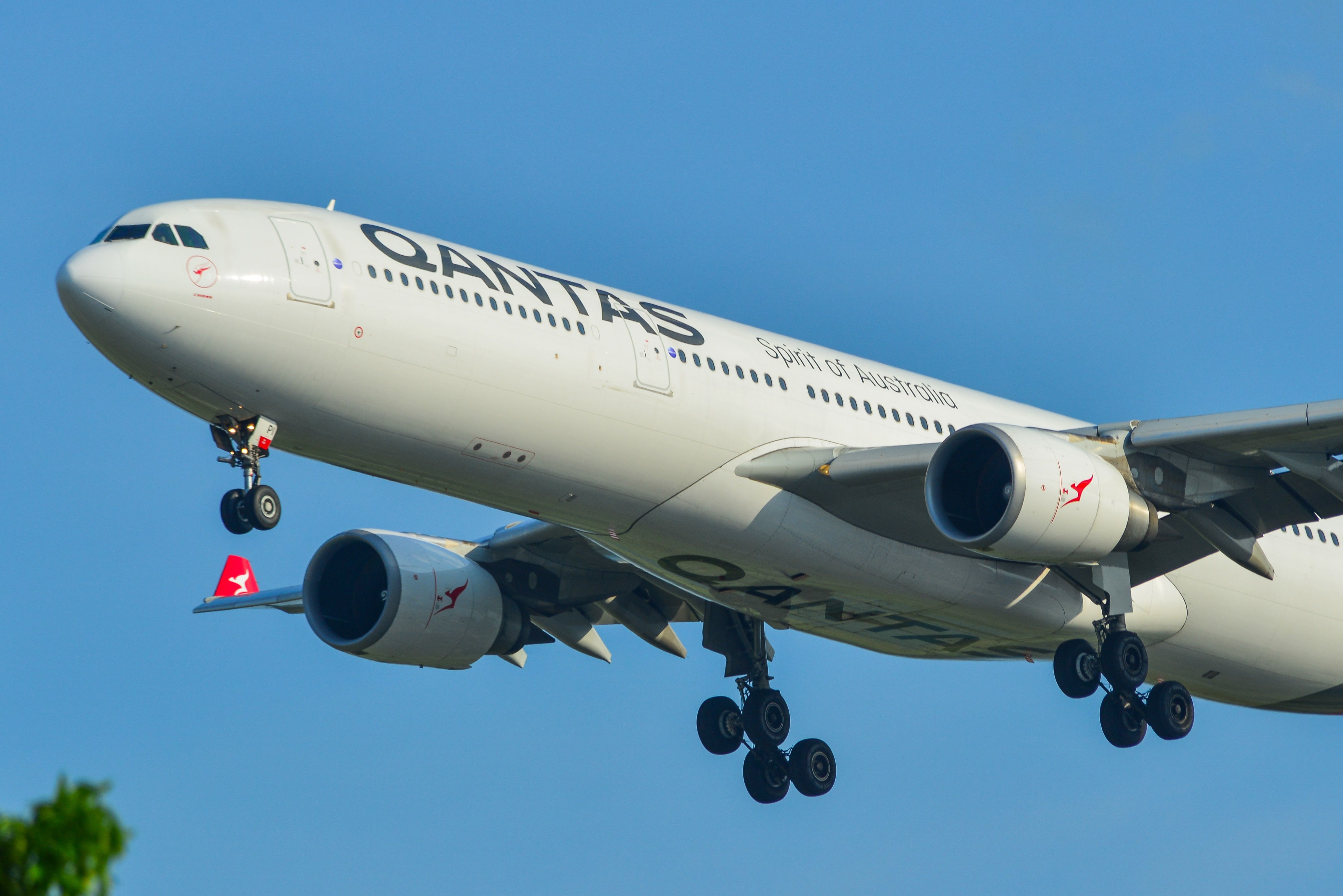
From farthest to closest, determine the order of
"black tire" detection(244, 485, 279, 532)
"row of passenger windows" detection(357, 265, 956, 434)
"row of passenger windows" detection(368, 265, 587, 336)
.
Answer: "row of passenger windows" detection(357, 265, 956, 434) → "row of passenger windows" detection(368, 265, 587, 336) → "black tire" detection(244, 485, 279, 532)

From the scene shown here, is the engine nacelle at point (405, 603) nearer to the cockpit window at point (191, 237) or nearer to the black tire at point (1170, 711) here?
the cockpit window at point (191, 237)

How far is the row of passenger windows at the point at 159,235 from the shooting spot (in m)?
19.9

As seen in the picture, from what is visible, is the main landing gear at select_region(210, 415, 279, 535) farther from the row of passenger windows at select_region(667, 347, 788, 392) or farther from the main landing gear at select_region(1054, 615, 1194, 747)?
the main landing gear at select_region(1054, 615, 1194, 747)

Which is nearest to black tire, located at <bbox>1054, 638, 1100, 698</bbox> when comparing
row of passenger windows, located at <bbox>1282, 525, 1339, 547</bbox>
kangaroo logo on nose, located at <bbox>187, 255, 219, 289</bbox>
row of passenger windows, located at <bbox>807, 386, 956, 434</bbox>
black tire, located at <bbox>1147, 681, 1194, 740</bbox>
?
black tire, located at <bbox>1147, 681, 1194, 740</bbox>

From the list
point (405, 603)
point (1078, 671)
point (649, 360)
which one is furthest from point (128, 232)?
point (1078, 671)

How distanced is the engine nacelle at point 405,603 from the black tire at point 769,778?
15.7 feet

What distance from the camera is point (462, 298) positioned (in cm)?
2127

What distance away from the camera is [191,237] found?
66.0 feet

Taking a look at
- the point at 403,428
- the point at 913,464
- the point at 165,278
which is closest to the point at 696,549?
the point at 913,464

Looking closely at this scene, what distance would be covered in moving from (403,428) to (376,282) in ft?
6.16

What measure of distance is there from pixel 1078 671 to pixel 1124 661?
776 mm

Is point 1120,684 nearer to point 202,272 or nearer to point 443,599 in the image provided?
point 443,599

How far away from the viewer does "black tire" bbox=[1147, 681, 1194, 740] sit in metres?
25.9

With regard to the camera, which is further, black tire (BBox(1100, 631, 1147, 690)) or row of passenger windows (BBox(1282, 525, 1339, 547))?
row of passenger windows (BBox(1282, 525, 1339, 547))
